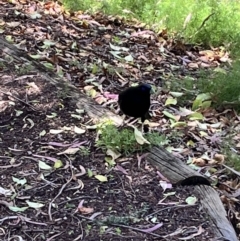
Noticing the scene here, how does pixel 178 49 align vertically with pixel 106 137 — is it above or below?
below

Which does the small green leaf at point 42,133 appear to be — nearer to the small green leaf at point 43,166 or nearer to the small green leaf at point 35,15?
the small green leaf at point 43,166

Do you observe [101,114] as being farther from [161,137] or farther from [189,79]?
[189,79]

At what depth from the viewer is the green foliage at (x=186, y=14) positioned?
266 inches

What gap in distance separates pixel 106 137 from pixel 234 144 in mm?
1174

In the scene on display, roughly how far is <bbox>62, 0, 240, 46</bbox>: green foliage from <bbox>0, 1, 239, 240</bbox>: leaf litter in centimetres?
38

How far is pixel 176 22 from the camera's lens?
6.83m

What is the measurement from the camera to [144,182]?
11.5ft

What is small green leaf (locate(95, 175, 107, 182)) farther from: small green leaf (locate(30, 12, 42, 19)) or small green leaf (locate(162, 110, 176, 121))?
small green leaf (locate(30, 12, 42, 19))

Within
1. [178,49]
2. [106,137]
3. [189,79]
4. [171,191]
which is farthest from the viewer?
[178,49]

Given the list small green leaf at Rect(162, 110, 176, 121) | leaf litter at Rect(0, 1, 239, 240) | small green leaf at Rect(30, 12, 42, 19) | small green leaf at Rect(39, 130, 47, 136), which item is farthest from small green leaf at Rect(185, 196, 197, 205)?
small green leaf at Rect(30, 12, 42, 19)

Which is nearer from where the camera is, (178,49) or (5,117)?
(5,117)

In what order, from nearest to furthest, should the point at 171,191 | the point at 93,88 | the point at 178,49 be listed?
the point at 171,191
the point at 93,88
the point at 178,49

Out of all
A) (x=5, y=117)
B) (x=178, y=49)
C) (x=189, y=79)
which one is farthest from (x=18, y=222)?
(x=178, y=49)

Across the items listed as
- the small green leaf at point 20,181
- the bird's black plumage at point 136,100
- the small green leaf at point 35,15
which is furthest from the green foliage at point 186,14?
the small green leaf at point 20,181
